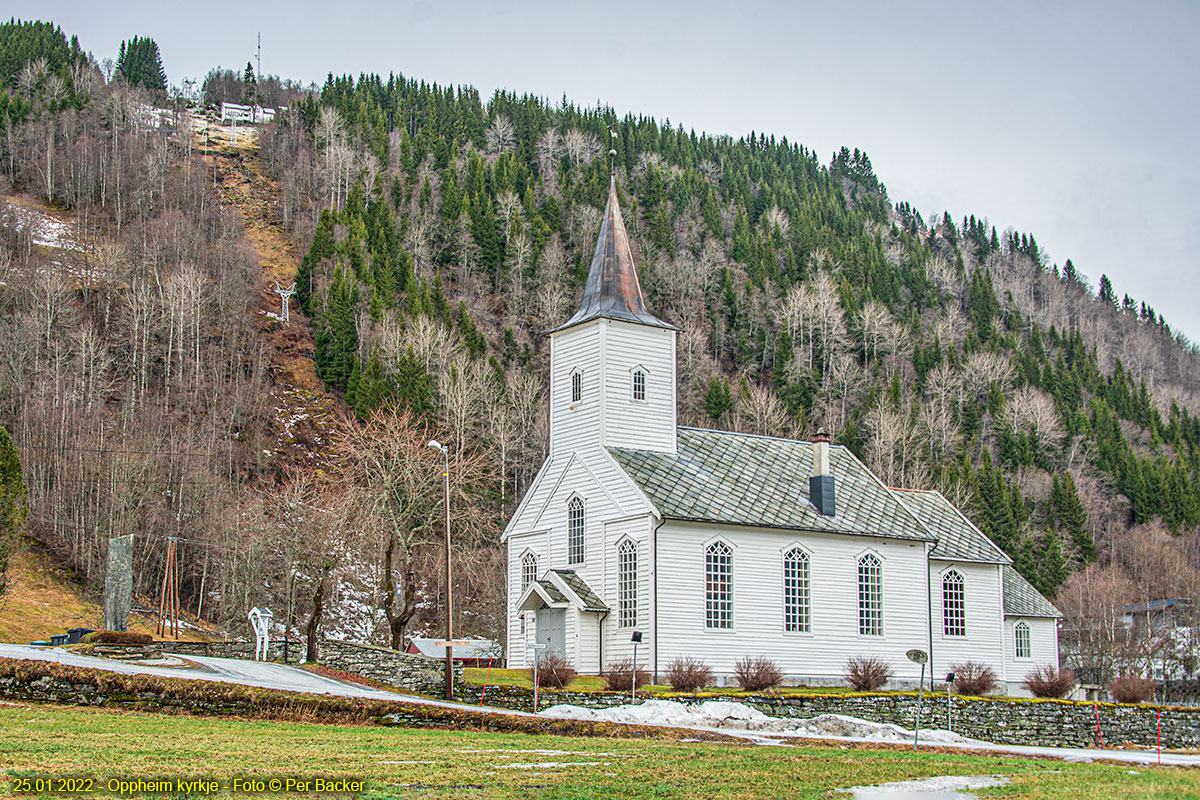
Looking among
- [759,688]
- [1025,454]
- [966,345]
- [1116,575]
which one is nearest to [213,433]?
[759,688]

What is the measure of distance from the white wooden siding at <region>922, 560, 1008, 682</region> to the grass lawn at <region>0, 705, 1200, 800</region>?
22.8 m

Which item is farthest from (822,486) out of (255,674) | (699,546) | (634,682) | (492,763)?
(492,763)

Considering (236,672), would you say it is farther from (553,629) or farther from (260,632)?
(553,629)

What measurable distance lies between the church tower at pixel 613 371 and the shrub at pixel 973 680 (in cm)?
1241

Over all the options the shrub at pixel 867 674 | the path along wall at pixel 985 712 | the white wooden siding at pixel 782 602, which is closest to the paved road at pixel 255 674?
the path along wall at pixel 985 712

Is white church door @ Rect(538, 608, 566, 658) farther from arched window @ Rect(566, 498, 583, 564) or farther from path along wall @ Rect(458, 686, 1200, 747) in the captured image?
path along wall @ Rect(458, 686, 1200, 747)

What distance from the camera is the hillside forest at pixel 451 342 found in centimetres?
5869

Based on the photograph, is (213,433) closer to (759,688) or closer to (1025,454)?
(759,688)

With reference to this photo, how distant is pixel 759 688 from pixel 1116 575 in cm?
5313

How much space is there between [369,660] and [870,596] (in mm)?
17774

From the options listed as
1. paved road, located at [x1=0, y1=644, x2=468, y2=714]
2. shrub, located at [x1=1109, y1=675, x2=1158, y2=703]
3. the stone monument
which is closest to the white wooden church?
shrub, located at [x1=1109, y1=675, x2=1158, y2=703]

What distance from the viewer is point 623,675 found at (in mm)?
33125

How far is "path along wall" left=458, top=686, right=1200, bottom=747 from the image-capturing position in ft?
92.2

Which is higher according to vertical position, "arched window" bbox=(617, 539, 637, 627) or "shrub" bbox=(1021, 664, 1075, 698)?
"arched window" bbox=(617, 539, 637, 627)
